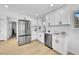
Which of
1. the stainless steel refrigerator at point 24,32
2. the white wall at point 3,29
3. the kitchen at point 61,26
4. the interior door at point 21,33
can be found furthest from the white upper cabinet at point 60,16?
the white wall at point 3,29

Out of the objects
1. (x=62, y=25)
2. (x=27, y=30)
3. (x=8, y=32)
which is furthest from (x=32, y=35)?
(x=62, y=25)

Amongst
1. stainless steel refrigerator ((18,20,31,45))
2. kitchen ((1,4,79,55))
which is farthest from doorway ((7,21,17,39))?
stainless steel refrigerator ((18,20,31,45))

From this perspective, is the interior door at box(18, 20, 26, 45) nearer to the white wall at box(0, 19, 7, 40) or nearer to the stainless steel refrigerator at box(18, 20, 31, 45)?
the stainless steel refrigerator at box(18, 20, 31, 45)

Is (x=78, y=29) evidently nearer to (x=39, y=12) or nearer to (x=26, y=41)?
(x=39, y=12)

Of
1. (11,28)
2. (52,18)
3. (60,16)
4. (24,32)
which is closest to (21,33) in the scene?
(24,32)

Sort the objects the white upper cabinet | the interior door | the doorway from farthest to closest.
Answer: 1. the interior door
2. the white upper cabinet
3. the doorway

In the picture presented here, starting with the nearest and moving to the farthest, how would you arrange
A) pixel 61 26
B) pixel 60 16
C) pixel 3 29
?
pixel 3 29 < pixel 60 16 < pixel 61 26

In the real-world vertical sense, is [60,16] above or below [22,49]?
above

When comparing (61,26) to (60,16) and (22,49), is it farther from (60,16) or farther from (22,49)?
(22,49)

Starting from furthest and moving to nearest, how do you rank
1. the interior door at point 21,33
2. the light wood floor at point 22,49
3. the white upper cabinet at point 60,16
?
1. the interior door at point 21,33
2. the white upper cabinet at point 60,16
3. the light wood floor at point 22,49

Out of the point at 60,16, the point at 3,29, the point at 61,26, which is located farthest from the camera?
the point at 61,26

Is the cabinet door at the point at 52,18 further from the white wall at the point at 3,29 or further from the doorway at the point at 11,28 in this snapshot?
the white wall at the point at 3,29

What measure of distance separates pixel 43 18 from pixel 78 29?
944 mm

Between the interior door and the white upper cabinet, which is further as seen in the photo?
the interior door
